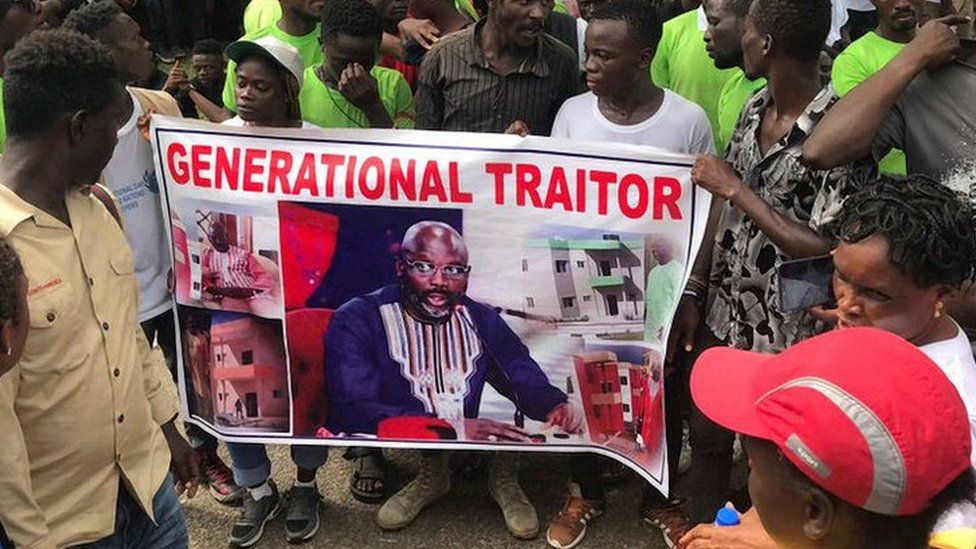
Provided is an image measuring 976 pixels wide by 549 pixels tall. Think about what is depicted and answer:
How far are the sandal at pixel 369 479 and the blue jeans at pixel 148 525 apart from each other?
4.48 ft

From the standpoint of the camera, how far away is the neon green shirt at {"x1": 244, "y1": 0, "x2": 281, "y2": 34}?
513cm

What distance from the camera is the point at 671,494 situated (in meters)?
3.82

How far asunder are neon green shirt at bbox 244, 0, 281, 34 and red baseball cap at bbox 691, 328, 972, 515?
426 cm

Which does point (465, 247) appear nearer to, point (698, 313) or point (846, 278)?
point (698, 313)

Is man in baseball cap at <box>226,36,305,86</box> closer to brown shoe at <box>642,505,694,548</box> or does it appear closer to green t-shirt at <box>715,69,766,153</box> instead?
green t-shirt at <box>715,69,766,153</box>

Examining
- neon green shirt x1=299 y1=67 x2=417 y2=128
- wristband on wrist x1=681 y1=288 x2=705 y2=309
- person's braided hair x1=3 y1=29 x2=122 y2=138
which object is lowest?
wristband on wrist x1=681 y1=288 x2=705 y2=309

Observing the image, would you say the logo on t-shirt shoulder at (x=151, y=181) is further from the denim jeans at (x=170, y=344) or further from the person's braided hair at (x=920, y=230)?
the person's braided hair at (x=920, y=230)

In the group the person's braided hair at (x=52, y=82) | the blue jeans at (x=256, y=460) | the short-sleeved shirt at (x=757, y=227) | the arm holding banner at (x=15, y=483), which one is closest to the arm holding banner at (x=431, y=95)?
the short-sleeved shirt at (x=757, y=227)

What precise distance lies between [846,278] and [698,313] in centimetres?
130

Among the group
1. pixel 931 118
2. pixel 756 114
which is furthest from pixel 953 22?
pixel 756 114

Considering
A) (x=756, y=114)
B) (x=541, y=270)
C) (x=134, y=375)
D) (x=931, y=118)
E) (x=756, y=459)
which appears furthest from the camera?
(x=541, y=270)

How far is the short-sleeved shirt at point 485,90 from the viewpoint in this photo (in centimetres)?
395

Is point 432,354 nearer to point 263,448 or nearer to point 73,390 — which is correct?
point 263,448

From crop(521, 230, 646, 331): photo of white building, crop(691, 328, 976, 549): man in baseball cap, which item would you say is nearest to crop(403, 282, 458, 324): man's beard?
crop(521, 230, 646, 331): photo of white building
